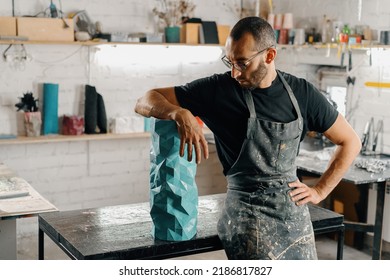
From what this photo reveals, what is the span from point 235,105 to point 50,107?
3208mm

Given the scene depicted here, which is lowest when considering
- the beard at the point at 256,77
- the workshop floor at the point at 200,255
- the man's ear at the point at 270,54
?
the workshop floor at the point at 200,255

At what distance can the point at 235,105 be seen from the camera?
2602 mm

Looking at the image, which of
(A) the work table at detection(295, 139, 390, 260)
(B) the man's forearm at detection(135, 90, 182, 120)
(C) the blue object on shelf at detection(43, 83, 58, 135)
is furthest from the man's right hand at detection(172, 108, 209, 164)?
(C) the blue object on shelf at detection(43, 83, 58, 135)

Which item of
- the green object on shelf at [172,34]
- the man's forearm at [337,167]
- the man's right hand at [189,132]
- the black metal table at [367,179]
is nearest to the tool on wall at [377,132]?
the black metal table at [367,179]

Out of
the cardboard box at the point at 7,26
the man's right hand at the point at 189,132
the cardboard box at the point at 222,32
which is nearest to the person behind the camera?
the man's right hand at the point at 189,132

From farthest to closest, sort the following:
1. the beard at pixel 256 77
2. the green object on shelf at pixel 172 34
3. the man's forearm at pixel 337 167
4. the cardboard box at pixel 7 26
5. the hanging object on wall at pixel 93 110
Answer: the green object on shelf at pixel 172 34 → the hanging object on wall at pixel 93 110 → the cardboard box at pixel 7 26 → the man's forearm at pixel 337 167 → the beard at pixel 256 77

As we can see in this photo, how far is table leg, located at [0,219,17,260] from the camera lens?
11.7ft

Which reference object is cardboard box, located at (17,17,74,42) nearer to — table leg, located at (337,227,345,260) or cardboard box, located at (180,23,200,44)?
cardboard box, located at (180,23,200,44)

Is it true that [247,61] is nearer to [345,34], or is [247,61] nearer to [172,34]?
[345,34]

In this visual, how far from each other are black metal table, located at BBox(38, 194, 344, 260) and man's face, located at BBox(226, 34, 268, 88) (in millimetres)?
773

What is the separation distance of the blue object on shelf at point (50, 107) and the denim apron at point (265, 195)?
3.15 meters

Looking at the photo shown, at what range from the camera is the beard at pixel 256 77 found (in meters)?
2.53

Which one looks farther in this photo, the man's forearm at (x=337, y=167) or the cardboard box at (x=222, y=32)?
the cardboard box at (x=222, y=32)

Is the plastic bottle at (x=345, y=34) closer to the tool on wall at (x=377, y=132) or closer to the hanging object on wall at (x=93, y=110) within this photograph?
the tool on wall at (x=377, y=132)
